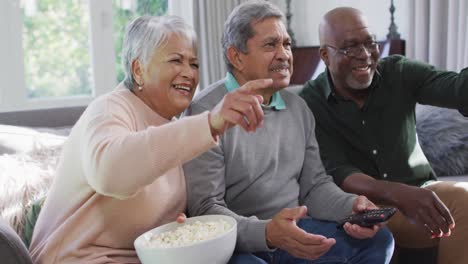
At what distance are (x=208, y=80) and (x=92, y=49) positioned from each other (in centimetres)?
85

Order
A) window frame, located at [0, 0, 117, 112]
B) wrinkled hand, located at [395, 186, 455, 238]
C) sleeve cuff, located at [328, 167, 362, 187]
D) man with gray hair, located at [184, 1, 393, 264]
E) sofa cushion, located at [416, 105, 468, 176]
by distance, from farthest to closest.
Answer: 1. window frame, located at [0, 0, 117, 112]
2. sofa cushion, located at [416, 105, 468, 176]
3. sleeve cuff, located at [328, 167, 362, 187]
4. wrinkled hand, located at [395, 186, 455, 238]
5. man with gray hair, located at [184, 1, 393, 264]

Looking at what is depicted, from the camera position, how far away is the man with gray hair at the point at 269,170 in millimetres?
1527

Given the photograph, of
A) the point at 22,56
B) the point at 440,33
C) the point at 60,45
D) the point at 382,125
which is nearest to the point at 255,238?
the point at 382,125

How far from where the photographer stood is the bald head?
6.52ft

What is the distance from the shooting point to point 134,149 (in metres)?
1.17

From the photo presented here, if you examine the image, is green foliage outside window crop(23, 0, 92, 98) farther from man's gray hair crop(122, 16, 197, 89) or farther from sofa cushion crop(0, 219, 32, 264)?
sofa cushion crop(0, 219, 32, 264)

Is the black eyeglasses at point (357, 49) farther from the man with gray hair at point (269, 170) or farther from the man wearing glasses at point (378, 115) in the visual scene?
the man with gray hair at point (269, 170)

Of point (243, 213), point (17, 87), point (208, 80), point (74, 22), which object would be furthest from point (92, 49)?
point (243, 213)

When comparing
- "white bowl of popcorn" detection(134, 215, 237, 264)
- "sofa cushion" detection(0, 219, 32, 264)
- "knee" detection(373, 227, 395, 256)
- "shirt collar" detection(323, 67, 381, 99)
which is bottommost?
"knee" detection(373, 227, 395, 256)

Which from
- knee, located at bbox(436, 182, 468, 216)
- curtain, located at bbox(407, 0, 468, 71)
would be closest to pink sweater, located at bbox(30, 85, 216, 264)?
knee, located at bbox(436, 182, 468, 216)

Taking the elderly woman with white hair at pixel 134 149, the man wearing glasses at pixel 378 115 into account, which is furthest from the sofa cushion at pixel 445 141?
the elderly woman with white hair at pixel 134 149

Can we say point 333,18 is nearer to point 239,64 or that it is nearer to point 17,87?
point 239,64

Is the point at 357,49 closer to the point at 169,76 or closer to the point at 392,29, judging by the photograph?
the point at 169,76

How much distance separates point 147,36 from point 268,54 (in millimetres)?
382
